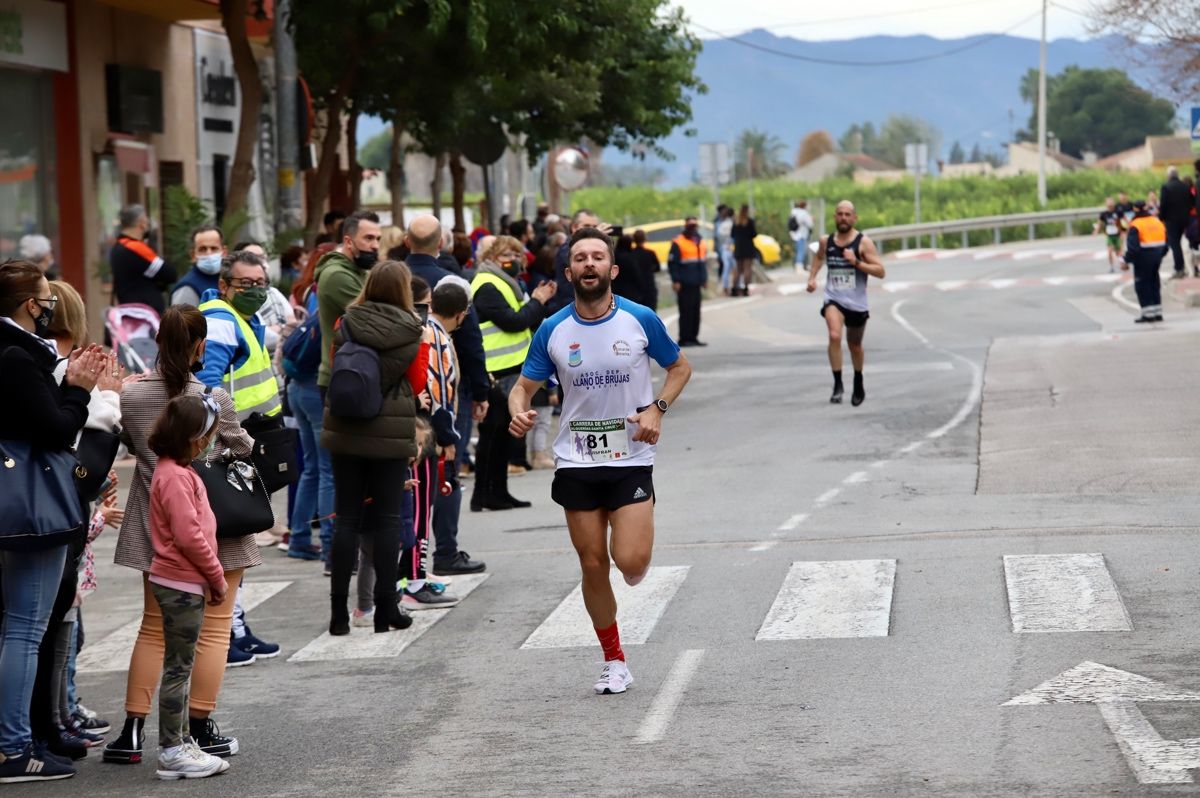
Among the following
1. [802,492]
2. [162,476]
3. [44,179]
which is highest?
[44,179]

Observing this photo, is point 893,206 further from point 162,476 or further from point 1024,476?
point 162,476

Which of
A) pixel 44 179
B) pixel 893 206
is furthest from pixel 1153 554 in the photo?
pixel 893 206

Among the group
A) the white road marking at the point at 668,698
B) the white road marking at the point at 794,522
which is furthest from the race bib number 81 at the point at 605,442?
the white road marking at the point at 794,522

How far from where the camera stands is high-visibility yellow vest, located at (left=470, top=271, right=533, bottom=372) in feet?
45.6

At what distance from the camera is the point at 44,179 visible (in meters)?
22.8

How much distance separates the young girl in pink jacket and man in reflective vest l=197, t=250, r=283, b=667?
204 centimetres

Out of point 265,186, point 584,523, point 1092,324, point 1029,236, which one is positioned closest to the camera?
point 584,523

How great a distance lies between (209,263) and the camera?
11.9 m

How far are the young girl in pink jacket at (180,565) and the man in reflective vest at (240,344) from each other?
220 cm

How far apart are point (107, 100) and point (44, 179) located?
186 cm

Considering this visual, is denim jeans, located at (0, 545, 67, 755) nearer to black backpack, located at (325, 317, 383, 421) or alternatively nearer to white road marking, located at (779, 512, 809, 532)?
black backpack, located at (325, 317, 383, 421)

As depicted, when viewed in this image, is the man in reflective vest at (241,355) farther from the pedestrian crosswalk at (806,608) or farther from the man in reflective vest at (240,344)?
the pedestrian crosswalk at (806,608)

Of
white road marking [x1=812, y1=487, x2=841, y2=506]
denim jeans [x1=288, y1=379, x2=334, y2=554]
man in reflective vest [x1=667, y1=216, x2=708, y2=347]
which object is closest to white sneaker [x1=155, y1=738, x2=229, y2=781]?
denim jeans [x1=288, y1=379, x2=334, y2=554]

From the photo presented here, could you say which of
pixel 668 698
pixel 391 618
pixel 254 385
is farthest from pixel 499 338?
pixel 668 698
